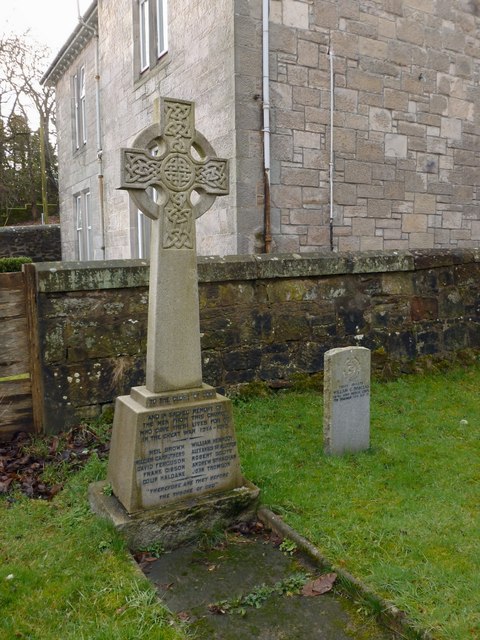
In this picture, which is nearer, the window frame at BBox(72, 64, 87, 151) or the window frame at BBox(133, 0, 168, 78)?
the window frame at BBox(133, 0, 168, 78)

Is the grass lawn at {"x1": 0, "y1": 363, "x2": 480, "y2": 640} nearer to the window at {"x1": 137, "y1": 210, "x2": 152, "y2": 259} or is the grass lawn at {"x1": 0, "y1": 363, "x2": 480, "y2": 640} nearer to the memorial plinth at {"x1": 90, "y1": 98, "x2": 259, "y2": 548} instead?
the memorial plinth at {"x1": 90, "y1": 98, "x2": 259, "y2": 548}

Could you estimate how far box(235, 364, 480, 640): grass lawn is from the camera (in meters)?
2.81

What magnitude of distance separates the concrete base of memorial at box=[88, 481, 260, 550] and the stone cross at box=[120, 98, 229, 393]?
76cm

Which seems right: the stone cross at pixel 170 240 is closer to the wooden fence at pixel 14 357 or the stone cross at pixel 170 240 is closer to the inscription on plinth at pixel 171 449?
the inscription on plinth at pixel 171 449

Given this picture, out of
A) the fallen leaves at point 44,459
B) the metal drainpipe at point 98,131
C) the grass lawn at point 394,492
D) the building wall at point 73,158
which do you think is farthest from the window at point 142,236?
the fallen leaves at point 44,459

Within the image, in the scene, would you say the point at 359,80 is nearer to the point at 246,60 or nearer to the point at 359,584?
the point at 246,60

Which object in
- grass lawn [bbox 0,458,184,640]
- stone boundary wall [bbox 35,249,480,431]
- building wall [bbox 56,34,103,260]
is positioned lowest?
grass lawn [bbox 0,458,184,640]

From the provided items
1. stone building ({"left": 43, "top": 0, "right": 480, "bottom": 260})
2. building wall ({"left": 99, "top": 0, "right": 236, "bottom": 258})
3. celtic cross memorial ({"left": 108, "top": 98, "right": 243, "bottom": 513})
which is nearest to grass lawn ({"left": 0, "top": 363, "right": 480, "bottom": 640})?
celtic cross memorial ({"left": 108, "top": 98, "right": 243, "bottom": 513})

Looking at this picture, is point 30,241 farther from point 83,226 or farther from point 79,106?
point 79,106

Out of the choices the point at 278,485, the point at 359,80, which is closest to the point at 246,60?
the point at 359,80

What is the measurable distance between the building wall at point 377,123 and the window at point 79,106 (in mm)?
8234

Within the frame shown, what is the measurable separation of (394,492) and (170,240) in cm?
234

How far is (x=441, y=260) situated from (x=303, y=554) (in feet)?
16.6

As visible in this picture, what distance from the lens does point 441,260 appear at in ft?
23.9
